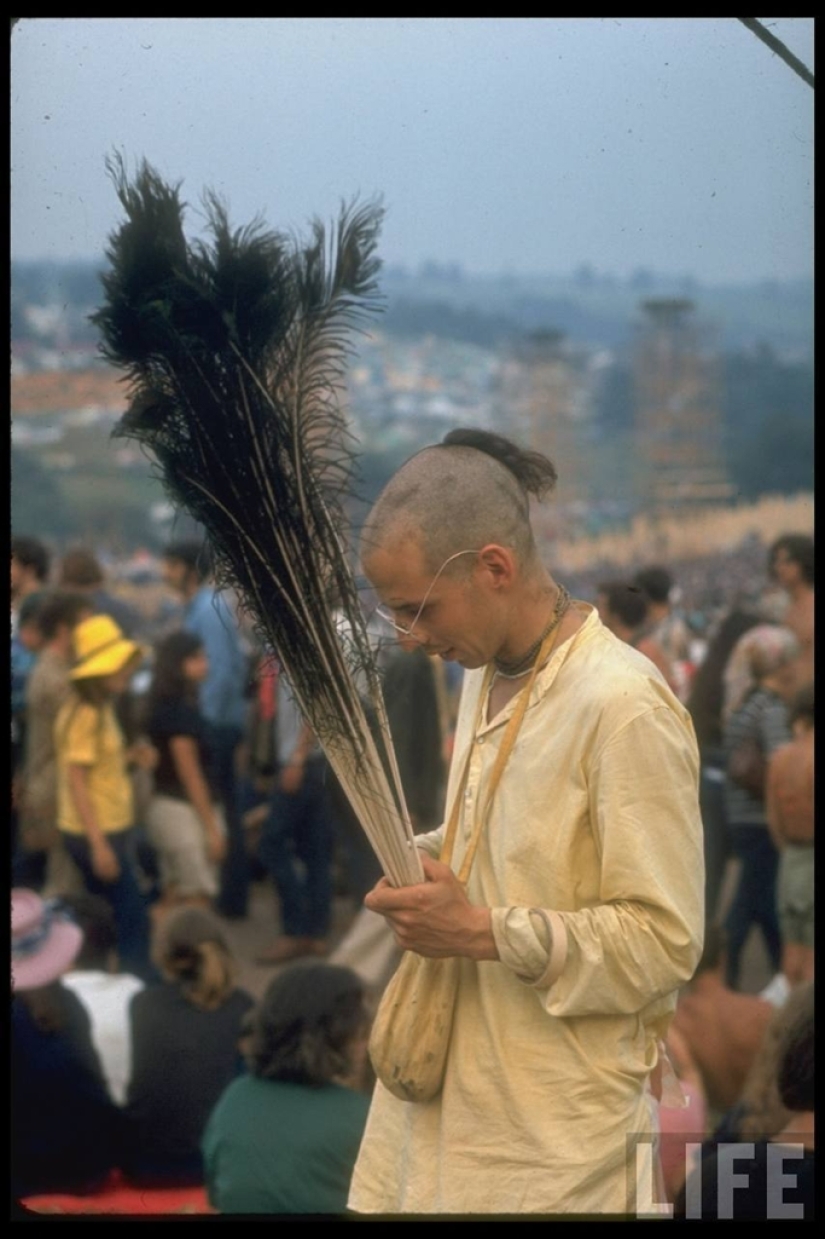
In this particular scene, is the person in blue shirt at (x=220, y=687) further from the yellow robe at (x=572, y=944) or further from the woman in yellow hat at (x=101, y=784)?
the yellow robe at (x=572, y=944)

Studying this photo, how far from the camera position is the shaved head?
2711 mm

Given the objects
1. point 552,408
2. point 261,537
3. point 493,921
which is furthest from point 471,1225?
point 552,408

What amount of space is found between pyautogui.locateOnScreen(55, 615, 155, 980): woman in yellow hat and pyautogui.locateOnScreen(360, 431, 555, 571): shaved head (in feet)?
15.4

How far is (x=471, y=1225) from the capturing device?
275 centimetres

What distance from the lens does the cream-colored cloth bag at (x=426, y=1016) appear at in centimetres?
279

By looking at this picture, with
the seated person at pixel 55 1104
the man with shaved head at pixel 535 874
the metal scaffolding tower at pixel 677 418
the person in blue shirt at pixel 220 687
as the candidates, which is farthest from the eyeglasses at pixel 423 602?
the metal scaffolding tower at pixel 677 418

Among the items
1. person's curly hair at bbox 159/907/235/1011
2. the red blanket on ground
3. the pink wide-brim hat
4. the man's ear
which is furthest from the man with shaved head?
the pink wide-brim hat

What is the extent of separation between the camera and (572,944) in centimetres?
263

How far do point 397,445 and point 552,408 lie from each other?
513 centimetres

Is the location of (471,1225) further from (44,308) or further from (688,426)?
(688,426)

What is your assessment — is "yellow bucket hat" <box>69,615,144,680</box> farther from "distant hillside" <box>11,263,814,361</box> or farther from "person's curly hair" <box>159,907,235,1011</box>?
"person's curly hair" <box>159,907,235,1011</box>

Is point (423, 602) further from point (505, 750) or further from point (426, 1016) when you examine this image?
point (426, 1016)

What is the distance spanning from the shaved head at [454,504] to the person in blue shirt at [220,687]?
5.26 m

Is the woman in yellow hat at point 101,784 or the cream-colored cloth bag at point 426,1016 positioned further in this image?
the woman in yellow hat at point 101,784
